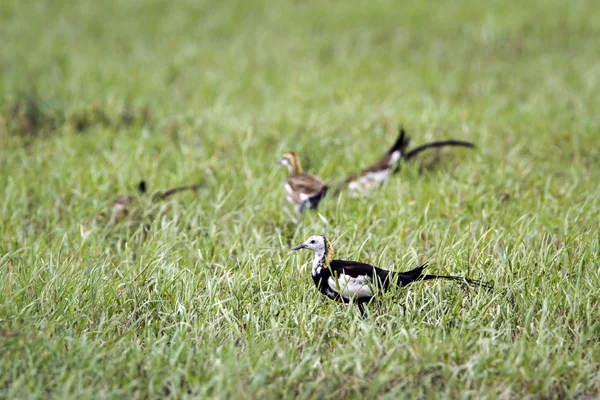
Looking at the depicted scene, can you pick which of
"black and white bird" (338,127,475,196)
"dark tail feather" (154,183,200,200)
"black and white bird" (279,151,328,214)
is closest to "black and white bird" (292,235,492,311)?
"black and white bird" (279,151,328,214)

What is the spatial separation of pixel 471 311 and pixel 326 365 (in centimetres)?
96

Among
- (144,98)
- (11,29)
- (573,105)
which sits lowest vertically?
(573,105)

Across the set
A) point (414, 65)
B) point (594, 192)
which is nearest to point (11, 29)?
point (414, 65)

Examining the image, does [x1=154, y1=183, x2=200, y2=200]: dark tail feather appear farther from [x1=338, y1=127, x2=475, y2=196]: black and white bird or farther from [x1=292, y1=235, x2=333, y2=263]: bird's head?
[x1=292, y1=235, x2=333, y2=263]: bird's head

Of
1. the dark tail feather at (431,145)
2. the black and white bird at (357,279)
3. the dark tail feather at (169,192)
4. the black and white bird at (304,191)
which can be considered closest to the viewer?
the black and white bird at (357,279)

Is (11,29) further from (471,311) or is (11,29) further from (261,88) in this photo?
(471,311)

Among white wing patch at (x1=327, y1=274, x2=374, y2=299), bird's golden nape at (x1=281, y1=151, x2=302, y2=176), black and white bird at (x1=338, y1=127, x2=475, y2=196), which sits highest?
bird's golden nape at (x1=281, y1=151, x2=302, y2=176)

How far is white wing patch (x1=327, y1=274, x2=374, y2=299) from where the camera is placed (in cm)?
385

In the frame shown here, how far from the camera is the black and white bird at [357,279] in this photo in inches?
152

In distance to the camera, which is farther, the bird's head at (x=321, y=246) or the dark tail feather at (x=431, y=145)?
the dark tail feather at (x=431, y=145)

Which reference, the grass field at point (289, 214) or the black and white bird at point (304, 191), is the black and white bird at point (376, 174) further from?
the black and white bird at point (304, 191)

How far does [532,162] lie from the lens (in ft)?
21.9

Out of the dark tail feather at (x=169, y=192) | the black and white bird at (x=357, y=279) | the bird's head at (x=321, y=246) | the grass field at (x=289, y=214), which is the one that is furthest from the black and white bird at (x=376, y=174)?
the black and white bird at (x=357, y=279)

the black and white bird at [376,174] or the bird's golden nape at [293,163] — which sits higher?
the bird's golden nape at [293,163]
